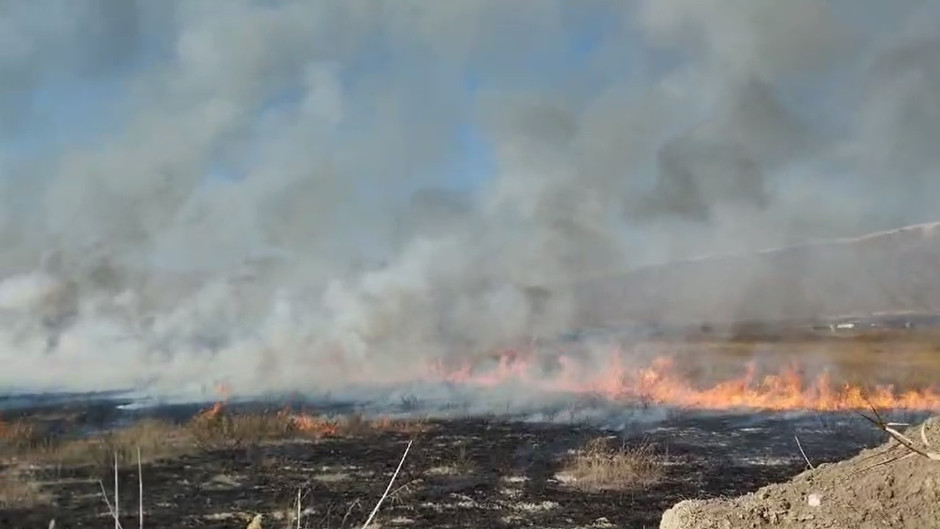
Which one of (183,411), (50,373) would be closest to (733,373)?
(183,411)

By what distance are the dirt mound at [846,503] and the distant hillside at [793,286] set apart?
465 inches

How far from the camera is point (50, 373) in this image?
14.0 m

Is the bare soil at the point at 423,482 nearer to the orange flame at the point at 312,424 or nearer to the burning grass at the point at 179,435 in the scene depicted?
the burning grass at the point at 179,435

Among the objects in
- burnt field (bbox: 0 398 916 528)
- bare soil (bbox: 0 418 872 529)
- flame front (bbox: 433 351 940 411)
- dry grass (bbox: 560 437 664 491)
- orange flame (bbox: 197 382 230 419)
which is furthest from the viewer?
flame front (bbox: 433 351 940 411)

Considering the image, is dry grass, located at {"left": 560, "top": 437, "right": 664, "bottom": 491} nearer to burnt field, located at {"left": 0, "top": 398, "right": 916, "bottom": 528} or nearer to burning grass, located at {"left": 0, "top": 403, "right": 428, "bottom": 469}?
burnt field, located at {"left": 0, "top": 398, "right": 916, "bottom": 528}

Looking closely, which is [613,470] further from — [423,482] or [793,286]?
[793,286]

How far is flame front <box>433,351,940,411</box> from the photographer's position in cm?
1329

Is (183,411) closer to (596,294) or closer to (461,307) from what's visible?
(461,307)

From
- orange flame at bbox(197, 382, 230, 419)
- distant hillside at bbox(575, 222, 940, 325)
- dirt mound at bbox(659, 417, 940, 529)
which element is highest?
distant hillside at bbox(575, 222, 940, 325)

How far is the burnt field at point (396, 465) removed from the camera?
25.3 ft

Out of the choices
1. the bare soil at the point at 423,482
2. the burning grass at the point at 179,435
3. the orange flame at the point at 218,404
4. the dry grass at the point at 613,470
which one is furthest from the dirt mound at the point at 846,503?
the orange flame at the point at 218,404

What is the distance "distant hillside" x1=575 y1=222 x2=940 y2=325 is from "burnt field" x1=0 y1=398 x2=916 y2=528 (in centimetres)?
438

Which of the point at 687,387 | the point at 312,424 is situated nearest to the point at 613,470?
the point at 312,424

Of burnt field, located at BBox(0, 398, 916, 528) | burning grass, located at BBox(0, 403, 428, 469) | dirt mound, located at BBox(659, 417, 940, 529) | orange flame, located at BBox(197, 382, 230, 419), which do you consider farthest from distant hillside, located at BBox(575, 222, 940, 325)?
dirt mound, located at BBox(659, 417, 940, 529)
